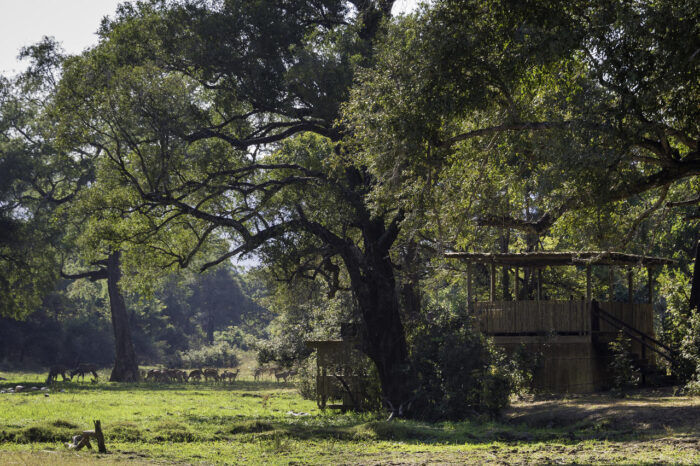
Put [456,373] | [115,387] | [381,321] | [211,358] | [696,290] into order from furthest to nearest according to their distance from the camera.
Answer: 1. [211,358]
2. [115,387]
3. [696,290]
4. [381,321]
5. [456,373]

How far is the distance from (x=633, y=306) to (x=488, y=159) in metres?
12.8

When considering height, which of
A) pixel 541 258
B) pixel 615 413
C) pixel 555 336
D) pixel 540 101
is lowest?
pixel 615 413

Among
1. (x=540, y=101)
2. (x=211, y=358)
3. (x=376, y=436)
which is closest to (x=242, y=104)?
(x=540, y=101)

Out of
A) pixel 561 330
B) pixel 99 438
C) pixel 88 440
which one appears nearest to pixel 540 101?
pixel 561 330

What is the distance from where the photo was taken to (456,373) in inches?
850

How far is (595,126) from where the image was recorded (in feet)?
44.4

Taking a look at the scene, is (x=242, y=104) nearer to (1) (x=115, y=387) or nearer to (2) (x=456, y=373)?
(2) (x=456, y=373)

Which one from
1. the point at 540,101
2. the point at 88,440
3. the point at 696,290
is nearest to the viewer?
the point at 88,440

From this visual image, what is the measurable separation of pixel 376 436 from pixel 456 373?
4.51m

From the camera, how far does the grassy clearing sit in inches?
560

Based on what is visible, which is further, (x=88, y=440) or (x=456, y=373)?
(x=456, y=373)

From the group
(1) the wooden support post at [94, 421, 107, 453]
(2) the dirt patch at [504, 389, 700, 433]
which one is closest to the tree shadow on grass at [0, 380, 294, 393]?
(1) the wooden support post at [94, 421, 107, 453]

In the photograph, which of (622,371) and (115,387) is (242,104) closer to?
(622,371)

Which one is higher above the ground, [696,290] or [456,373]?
[696,290]
